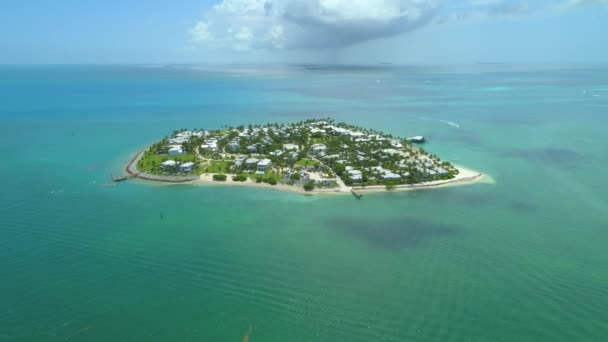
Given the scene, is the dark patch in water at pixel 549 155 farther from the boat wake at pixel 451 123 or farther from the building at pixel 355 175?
the building at pixel 355 175

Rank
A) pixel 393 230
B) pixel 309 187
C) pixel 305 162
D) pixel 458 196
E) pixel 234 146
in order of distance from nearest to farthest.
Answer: pixel 393 230 → pixel 458 196 → pixel 309 187 → pixel 305 162 → pixel 234 146

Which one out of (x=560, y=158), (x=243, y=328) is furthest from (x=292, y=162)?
(x=560, y=158)

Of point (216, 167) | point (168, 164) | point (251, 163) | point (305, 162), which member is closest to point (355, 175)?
point (305, 162)

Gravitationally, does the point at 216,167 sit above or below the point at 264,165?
below

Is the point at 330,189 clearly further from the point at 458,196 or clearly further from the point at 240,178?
the point at 458,196

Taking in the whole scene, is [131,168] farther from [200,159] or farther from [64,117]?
[64,117]

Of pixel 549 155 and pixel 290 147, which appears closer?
pixel 549 155

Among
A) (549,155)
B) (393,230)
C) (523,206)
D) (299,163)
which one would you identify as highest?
(549,155)

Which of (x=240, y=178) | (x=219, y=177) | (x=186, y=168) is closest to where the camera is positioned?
(x=240, y=178)
